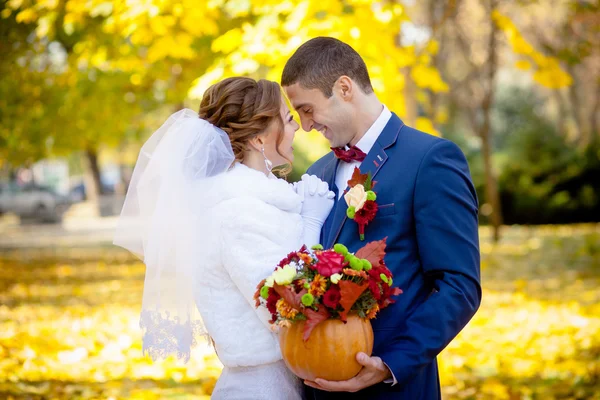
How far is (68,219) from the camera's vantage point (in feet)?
103

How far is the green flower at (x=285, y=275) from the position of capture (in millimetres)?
2260

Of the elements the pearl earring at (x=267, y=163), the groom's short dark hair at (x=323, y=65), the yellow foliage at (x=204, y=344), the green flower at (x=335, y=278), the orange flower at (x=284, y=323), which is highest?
the groom's short dark hair at (x=323, y=65)

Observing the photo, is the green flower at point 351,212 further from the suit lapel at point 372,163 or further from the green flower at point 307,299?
the green flower at point 307,299

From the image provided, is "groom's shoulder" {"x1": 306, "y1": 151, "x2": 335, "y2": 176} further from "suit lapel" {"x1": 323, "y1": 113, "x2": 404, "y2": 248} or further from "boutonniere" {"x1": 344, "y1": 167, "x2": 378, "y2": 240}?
"boutonniere" {"x1": 344, "y1": 167, "x2": 378, "y2": 240}

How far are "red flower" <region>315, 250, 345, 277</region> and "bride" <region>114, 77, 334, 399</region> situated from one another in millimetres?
427

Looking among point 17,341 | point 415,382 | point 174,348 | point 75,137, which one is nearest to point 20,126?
point 75,137

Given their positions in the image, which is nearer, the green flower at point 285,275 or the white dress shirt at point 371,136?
the green flower at point 285,275

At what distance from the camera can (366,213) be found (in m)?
2.57

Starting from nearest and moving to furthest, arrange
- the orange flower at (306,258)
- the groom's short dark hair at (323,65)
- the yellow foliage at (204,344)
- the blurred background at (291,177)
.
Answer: the orange flower at (306,258)
the groom's short dark hair at (323,65)
the yellow foliage at (204,344)
the blurred background at (291,177)

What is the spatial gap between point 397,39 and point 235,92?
4.83 metres

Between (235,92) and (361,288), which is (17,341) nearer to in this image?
(235,92)

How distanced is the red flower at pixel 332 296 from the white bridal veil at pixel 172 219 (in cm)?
80

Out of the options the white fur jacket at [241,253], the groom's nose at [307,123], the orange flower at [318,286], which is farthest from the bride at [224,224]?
the orange flower at [318,286]

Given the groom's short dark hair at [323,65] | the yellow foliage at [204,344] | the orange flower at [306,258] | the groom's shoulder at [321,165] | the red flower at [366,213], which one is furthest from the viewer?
the yellow foliage at [204,344]
